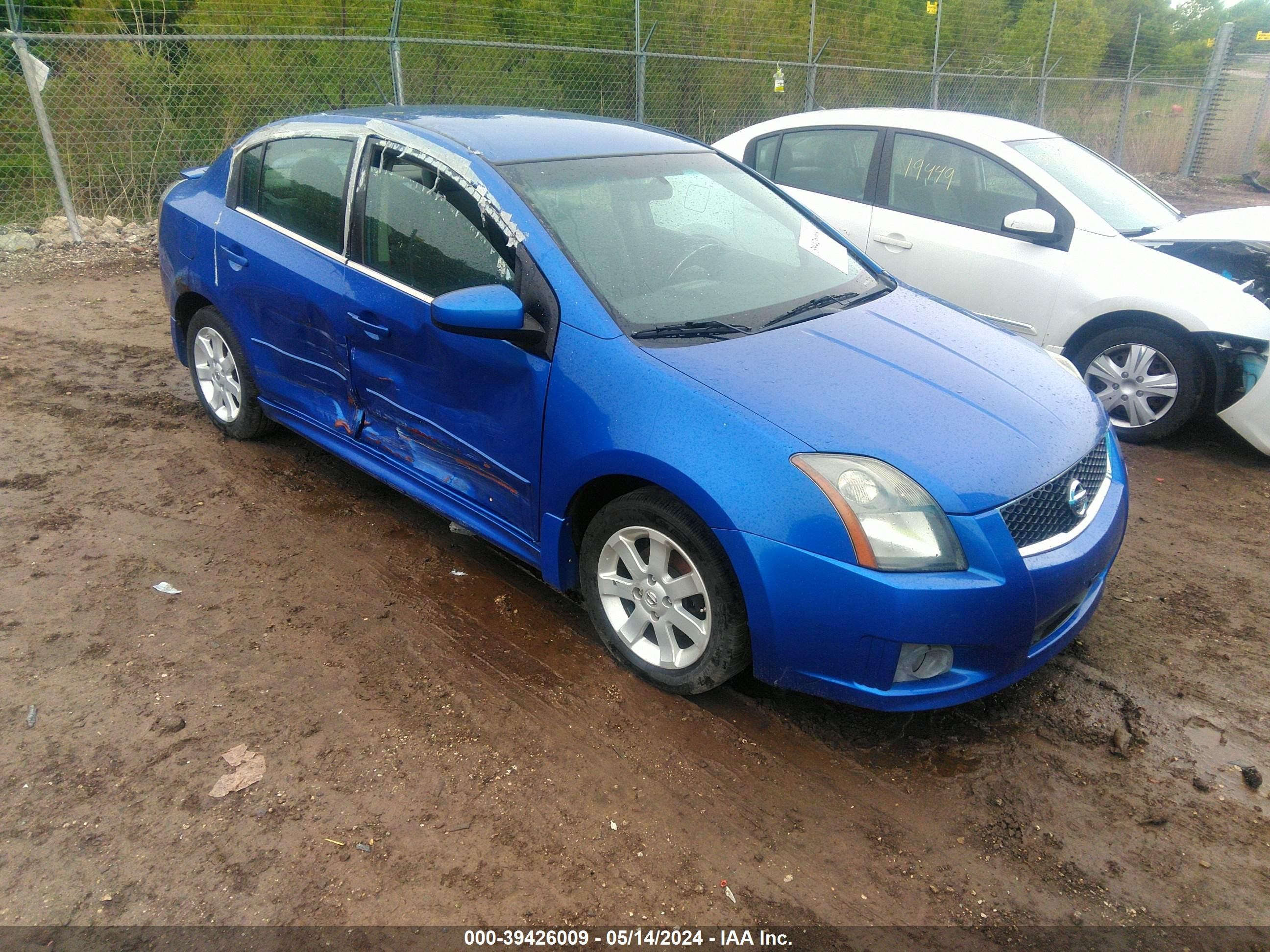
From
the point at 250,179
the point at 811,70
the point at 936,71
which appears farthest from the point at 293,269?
the point at 936,71

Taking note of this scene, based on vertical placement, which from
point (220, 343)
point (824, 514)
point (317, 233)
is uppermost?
point (317, 233)

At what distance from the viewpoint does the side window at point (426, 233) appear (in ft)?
10.5

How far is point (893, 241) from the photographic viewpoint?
18.9 feet

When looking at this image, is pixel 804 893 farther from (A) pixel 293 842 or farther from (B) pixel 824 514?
(A) pixel 293 842

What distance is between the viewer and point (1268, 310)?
4770 millimetres

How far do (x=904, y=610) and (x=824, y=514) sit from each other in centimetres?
34

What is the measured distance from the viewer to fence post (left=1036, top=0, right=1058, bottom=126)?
15062 millimetres

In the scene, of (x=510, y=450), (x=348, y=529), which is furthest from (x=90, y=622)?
(x=510, y=450)

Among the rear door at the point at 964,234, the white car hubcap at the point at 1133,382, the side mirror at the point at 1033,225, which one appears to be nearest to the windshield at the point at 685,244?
the side mirror at the point at 1033,225

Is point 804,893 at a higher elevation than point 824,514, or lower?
lower

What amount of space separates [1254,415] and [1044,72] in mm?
12791

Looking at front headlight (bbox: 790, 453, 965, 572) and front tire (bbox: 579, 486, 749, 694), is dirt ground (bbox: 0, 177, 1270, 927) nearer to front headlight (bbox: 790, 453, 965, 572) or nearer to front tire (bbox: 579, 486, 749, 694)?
front tire (bbox: 579, 486, 749, 694)

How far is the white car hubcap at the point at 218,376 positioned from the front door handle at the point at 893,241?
3.89 m

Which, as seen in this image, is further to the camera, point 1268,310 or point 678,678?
point 1268,310
